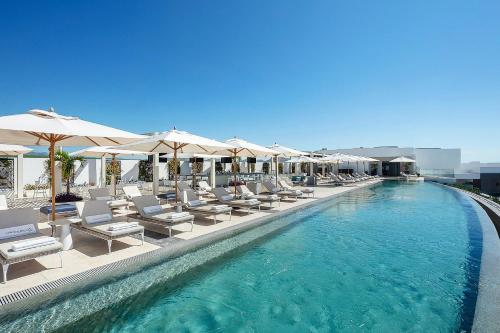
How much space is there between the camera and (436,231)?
736cm

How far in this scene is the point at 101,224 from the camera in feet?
17.9

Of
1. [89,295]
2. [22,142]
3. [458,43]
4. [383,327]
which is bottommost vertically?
[383,327]

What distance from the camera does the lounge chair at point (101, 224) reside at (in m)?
4.83

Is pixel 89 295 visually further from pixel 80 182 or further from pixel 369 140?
pixel 369 140

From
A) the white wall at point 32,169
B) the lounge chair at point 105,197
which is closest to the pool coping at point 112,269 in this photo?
the lounge chair at point 105,197

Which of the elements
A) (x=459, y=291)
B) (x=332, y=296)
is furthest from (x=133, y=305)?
(x=459, y=291)

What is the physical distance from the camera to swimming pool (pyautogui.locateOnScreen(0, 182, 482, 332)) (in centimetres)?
316

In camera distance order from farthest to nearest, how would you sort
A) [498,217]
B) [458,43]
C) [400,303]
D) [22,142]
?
[458,43] < [498,217] < [22,142] < [400,303]

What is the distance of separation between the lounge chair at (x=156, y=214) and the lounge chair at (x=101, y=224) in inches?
24.4

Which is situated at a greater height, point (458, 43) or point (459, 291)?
point (458, 43)

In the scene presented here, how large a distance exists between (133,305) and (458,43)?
48.0ft

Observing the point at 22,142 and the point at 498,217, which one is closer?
the point at 22,142

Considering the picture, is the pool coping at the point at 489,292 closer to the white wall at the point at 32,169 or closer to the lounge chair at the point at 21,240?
the lounge chair at the point at 21,240

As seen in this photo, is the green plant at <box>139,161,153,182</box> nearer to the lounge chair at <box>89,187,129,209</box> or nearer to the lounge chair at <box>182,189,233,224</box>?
the lounge chair at <box>89,187,129,209</box>
